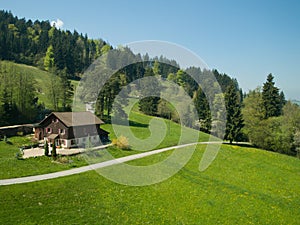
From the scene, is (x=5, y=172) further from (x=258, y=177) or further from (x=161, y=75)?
(x=161, y=75)

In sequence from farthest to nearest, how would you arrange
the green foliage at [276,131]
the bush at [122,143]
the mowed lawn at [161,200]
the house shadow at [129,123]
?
the house shadow at [129,123] < the green foliage at [276,131] < the bush at [122,143] < the mowed lawn at [161,200]

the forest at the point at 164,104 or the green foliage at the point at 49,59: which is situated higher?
the green foliage at the point at 49,59

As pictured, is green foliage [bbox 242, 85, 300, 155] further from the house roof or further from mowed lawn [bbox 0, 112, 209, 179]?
the house roof

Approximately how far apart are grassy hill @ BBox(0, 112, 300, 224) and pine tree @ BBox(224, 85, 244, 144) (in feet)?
84.4

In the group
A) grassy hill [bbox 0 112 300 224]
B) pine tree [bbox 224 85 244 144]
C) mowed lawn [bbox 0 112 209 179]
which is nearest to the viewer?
grassy hill [bbox 0 112 300 224]

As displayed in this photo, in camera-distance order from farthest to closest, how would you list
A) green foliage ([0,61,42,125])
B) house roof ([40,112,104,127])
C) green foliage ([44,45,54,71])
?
green foliage ([44,45,54,71]) < green foliage ([0,61,42,125]) < house roof ([40,112,104,127])

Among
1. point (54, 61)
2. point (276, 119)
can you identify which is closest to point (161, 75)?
point (276, 119)

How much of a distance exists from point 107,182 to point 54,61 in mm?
96211

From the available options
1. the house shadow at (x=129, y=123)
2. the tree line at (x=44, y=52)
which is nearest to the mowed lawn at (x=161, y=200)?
the house shadow at (x=129, y=123)

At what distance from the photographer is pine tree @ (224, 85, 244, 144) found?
5866 cm

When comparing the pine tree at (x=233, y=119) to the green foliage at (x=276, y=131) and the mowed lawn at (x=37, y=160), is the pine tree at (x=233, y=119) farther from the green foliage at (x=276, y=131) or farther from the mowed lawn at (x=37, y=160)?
the mowed lawn at (x=37, y=160)

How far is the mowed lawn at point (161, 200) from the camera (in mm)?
18703

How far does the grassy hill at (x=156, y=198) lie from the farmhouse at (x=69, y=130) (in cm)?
750

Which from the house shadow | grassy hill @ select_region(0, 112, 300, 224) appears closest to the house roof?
grassy hill @ select_region(0, 112, 300, 224)
